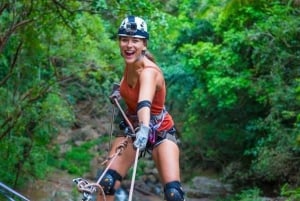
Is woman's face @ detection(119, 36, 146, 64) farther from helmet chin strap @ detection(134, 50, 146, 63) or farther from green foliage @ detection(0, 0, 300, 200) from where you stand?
green foliage @ detection(0, 0, 300, 200)

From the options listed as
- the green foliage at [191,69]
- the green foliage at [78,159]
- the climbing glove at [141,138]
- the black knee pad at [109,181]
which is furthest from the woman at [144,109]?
the green foliage at [78,159]

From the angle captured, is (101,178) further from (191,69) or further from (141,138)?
(191,69)

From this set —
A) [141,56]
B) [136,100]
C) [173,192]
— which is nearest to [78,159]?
[136,100]

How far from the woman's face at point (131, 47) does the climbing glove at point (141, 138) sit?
68 cm

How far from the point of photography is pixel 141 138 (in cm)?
405

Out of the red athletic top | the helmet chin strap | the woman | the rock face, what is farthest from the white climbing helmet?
the rock face

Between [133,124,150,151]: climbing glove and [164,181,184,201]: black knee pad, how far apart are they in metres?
0.56

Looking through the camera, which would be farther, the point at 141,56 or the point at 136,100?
the point at 136,100

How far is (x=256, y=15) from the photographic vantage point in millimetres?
15703

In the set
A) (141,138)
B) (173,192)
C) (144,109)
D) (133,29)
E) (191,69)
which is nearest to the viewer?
(141,138)

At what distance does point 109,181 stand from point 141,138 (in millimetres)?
715

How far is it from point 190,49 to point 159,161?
13.7 meters

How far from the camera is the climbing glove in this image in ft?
13.2

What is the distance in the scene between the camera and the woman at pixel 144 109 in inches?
174
